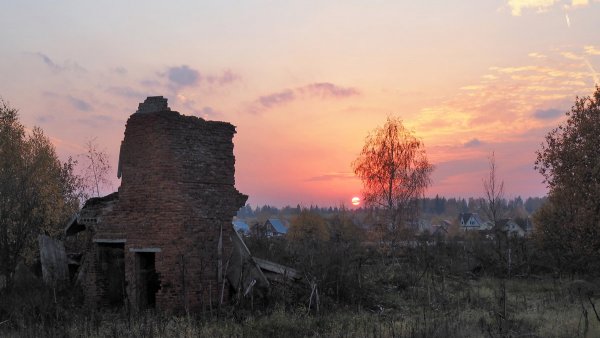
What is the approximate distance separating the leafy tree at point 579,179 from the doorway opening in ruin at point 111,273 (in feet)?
56.9

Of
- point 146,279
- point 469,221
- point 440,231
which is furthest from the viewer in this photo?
point 469,221

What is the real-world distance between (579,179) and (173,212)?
53.6 feet

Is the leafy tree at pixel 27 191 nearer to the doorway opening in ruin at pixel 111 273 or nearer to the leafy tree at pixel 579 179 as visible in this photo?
→ the doorway opening in ruin at pixel 111 273

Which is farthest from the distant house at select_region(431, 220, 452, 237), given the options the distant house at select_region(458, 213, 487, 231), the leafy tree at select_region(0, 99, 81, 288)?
the leafy tree at select_region(0, 99, 81, 288)

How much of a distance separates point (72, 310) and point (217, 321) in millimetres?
4696

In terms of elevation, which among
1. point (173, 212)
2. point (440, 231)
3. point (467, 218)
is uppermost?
point (173, 212)

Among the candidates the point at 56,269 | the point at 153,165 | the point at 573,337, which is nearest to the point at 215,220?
the point at 153,165

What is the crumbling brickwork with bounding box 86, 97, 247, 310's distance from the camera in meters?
12.9

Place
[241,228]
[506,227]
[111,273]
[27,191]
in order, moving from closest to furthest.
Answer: [111,273]
[27,191]
[506,227]
[241,228]

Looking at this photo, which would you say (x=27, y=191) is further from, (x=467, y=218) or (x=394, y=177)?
(x=467, y=218)

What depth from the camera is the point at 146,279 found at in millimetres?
14016

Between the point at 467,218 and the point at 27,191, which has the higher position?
the point at 27,191

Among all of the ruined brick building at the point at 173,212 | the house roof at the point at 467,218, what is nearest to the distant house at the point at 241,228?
the ruined brick building at the point at 173,212

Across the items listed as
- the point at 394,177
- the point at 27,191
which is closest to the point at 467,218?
the point at 394,177
